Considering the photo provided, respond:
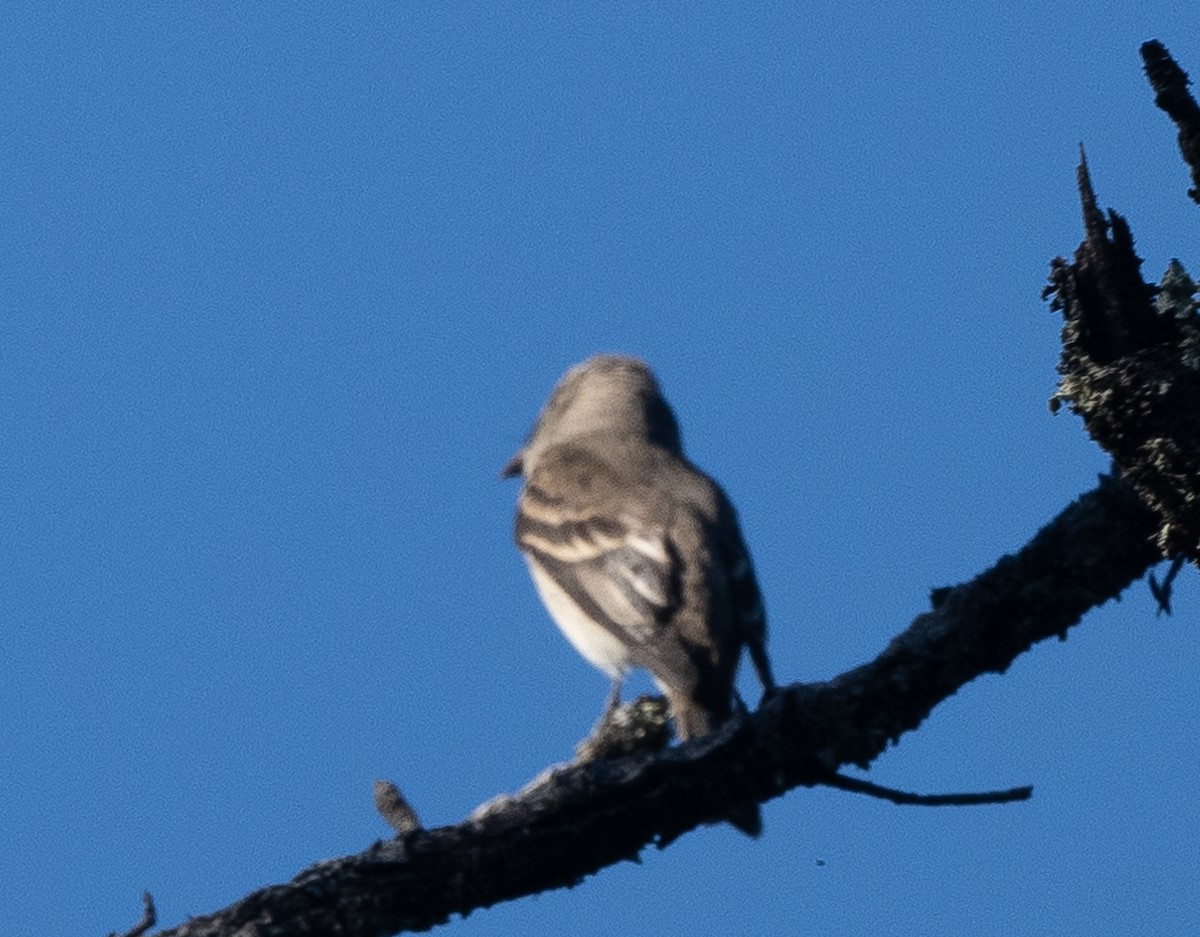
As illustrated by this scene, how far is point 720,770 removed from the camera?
5.41m

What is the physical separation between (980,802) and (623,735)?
6.27 feet

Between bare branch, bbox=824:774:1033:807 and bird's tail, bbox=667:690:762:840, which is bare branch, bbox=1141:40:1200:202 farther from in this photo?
bird's tail, bbox=667:690:762:840

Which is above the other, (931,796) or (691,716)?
(691,716)

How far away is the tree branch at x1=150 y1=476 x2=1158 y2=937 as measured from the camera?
201 inches

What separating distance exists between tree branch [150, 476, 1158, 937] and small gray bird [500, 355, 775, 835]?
2.63 metres

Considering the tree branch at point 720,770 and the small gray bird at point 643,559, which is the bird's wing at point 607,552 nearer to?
the small gray bird at point 643,559

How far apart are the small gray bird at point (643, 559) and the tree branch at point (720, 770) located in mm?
2634

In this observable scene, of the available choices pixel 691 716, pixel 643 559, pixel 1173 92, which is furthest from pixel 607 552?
pixel 1173 92

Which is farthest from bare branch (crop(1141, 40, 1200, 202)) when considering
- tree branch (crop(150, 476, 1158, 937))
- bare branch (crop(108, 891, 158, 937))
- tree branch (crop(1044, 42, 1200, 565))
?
bare branch (crop(108, 891, 158, 937))

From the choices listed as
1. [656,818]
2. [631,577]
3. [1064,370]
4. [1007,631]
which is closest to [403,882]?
[656,818]

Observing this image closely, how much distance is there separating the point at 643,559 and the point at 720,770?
373 centimetres

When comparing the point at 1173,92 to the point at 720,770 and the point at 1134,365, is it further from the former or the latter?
the point at 720,770

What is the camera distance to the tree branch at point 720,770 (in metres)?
5.11

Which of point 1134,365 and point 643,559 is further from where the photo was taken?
point 643,559
